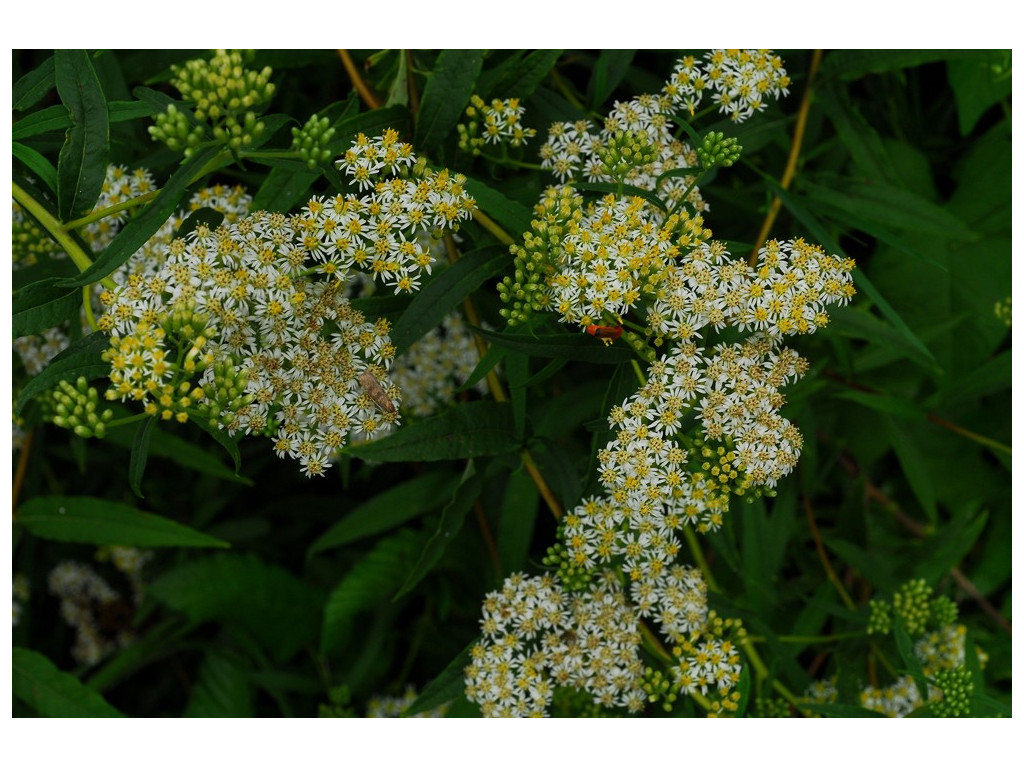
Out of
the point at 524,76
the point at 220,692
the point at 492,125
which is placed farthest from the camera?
the point at 220,692

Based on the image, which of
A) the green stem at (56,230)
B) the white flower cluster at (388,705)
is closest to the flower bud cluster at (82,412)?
the green stem at (56,230)

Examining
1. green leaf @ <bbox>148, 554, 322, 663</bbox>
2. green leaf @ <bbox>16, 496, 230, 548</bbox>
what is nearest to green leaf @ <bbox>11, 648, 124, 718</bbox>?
green leaf @ <bbox>16, 496, 230, 548</bbox>

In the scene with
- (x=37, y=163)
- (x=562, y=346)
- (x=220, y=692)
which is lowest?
(x=220, y=692)

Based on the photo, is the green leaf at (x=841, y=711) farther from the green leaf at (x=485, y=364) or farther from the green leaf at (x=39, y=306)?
the green leaf at (x=39, y=306)

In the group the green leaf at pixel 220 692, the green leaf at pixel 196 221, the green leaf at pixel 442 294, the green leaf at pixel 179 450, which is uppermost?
the green leaf at pixel 196 221

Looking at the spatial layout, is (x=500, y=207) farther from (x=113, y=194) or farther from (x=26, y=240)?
(x=26, y=240)

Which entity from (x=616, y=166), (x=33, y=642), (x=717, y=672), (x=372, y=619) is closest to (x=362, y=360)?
(x=616, y=166)

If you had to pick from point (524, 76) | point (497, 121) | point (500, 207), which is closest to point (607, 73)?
point (524, 76)
